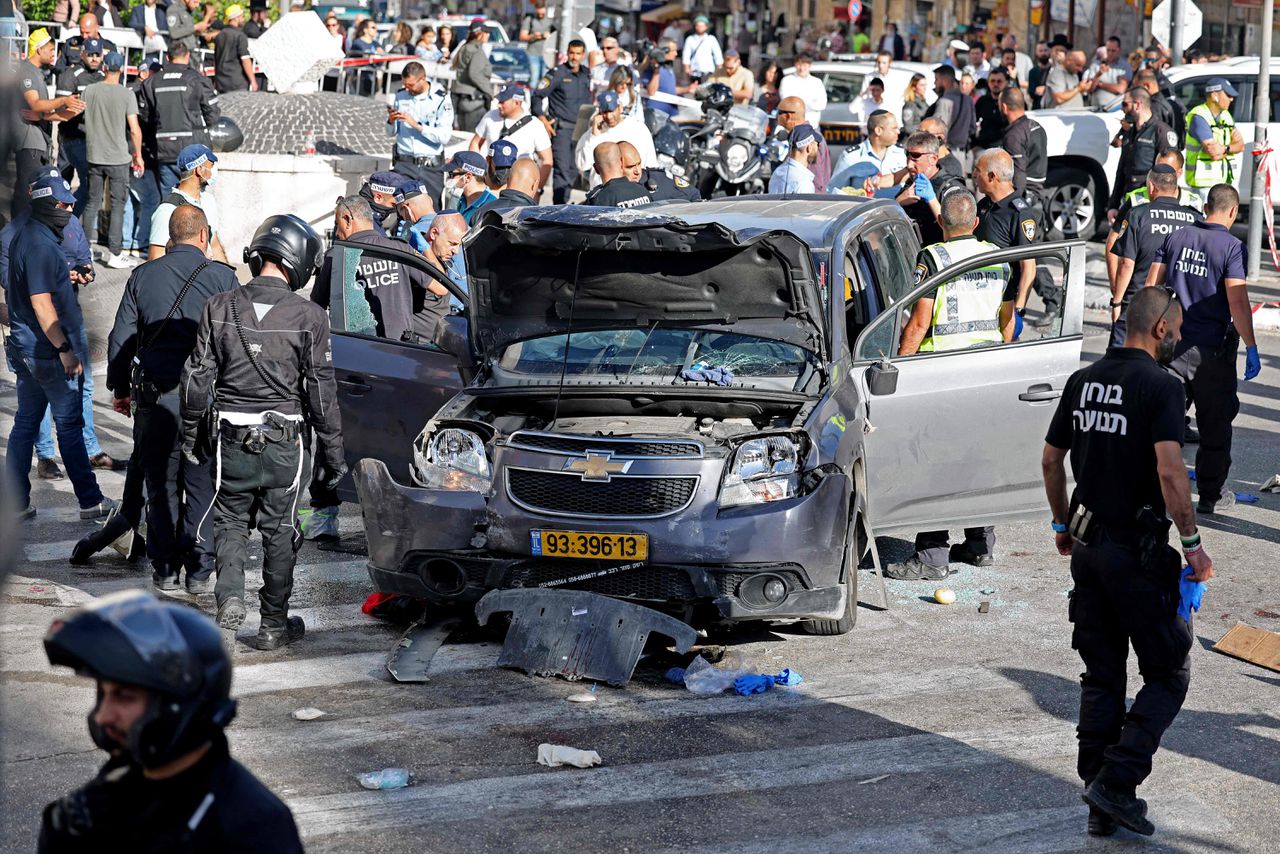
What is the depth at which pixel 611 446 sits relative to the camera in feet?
23.6

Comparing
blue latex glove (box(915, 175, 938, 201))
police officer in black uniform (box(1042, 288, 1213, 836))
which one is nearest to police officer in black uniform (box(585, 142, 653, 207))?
blue latex glove (box(915, 175, 938, 201))

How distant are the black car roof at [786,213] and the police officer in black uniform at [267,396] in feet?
5.66

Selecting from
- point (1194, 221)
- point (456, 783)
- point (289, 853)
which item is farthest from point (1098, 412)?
point (1194, 221)

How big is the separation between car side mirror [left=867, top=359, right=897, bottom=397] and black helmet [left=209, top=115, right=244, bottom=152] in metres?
12.0

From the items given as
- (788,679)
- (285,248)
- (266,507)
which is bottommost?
(788,679)

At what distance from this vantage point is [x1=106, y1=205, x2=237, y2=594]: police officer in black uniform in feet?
26.4

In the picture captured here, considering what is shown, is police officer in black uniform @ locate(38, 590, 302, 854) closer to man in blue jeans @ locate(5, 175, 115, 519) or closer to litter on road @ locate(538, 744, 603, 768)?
litter on road @ locate(538, 744, 603, 768)

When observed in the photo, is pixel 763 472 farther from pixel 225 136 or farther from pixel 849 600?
pixel 225 136

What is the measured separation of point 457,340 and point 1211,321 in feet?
15.0

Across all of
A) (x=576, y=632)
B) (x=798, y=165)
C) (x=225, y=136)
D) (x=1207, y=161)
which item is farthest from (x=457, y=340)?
(x=225, y=136)

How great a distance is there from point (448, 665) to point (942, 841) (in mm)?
2568

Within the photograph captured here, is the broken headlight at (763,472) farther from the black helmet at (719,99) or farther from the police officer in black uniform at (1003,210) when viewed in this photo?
the black helmet at (719,99)

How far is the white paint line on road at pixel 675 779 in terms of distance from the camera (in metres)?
5.60

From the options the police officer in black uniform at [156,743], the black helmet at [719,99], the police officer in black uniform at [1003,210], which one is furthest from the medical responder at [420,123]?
the police officer in black uniform at [156,743]
